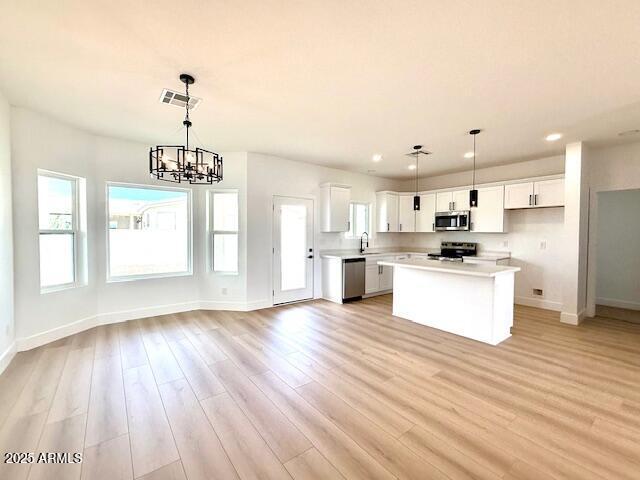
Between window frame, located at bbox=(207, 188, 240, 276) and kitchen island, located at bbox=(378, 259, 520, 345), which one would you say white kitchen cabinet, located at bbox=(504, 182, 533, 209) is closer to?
kitchen island, located at bbox=(378, 259, 520, 345)

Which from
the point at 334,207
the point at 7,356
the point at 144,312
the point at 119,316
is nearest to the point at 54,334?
the point at 7,356

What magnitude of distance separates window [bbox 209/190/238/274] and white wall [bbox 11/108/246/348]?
0.61ft

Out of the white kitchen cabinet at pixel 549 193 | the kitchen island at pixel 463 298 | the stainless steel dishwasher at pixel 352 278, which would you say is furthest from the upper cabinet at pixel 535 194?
the stainless steel dishwasher at pixel 352 278

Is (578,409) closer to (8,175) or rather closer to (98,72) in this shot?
(98,72)

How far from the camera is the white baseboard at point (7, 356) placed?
2908mm

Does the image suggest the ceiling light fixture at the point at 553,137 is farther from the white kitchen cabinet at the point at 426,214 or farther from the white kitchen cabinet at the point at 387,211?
the white kitchen cabinet at the point at 387,211

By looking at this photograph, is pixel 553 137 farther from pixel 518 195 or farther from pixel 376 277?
pixel 376 277

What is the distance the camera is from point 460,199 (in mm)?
6129

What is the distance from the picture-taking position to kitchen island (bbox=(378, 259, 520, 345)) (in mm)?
3646

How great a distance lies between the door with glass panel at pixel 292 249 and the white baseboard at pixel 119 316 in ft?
1.62

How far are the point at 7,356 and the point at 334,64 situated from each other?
445 centimetres

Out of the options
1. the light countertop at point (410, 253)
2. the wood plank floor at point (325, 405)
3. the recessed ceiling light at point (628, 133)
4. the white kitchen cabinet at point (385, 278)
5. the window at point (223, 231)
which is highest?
the recessed ceiling light at point (628, 133)

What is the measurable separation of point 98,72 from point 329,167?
423 centimetres

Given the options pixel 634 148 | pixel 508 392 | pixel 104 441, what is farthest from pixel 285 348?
pixel 634 148
